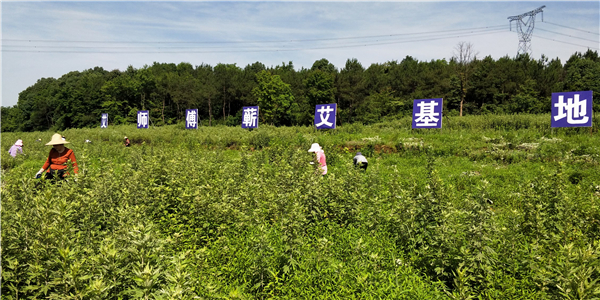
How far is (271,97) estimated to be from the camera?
156 feet

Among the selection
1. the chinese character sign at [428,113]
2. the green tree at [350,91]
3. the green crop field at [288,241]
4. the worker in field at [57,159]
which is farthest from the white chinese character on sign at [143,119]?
the green tree at [350,91]

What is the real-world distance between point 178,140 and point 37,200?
17915 mm

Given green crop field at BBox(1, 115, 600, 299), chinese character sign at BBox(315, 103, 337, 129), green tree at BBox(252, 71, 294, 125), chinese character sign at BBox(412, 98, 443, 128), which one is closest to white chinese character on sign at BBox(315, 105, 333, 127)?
chinese character sign at BBox(315, 103, 337, 129)

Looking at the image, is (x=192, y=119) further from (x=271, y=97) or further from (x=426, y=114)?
(x=271, y=97)

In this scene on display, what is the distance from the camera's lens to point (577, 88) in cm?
3547

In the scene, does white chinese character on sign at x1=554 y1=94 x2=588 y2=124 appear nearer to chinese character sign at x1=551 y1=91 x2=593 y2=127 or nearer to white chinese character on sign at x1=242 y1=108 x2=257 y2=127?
chinese character sign at x1=551 y1=91 x2=593 y2=127

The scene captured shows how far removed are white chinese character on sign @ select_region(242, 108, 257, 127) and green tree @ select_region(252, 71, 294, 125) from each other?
25.0 m

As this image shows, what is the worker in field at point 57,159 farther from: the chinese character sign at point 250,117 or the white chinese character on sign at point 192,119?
the white chinese character on sign at point 192,119

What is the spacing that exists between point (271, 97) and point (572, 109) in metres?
37.3

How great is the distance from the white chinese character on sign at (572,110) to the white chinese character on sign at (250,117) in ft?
50.7

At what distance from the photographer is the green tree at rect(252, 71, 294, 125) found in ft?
157

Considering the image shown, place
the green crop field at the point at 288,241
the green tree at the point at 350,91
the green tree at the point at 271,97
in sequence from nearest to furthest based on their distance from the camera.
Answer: the green crop field at the point at 288,241 → the green tree at the point at 350,91 → the green tree at the point at 271,97

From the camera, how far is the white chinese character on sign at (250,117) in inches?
872

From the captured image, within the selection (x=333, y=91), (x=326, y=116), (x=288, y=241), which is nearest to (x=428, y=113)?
(x=326, y=116)
